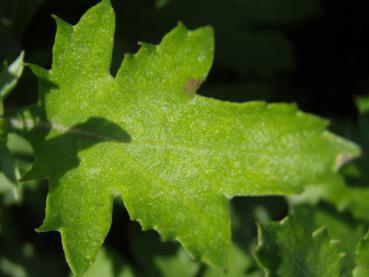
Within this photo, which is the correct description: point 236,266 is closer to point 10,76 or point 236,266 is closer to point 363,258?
point 363,258

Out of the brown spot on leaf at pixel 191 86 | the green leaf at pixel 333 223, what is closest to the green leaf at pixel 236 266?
the green leaf at pixel 333 223

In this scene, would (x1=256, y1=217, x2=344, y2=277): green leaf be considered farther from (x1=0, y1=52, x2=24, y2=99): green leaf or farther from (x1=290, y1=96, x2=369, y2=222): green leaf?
(x1=0, y1=52, x2=24, y2=99): green leaf

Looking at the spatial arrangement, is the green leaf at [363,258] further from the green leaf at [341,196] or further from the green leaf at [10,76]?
the green leaf at [10,76]

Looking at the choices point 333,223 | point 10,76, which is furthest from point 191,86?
point 333,223

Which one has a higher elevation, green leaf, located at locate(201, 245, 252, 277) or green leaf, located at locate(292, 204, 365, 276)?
green leaf, located at locate(292, 204, 365, 276)

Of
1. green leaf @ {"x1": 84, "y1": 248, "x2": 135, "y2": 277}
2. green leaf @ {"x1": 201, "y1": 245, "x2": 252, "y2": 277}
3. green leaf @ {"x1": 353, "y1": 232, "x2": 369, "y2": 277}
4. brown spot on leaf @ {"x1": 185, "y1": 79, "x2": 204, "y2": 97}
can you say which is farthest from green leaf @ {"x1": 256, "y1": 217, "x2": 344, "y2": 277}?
green leaf @ {"x1": 84, "y1": 248, "x2": 135, "y2": 277}

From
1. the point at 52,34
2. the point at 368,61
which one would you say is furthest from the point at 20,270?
the point at 368,61

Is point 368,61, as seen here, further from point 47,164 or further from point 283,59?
point 47,164
